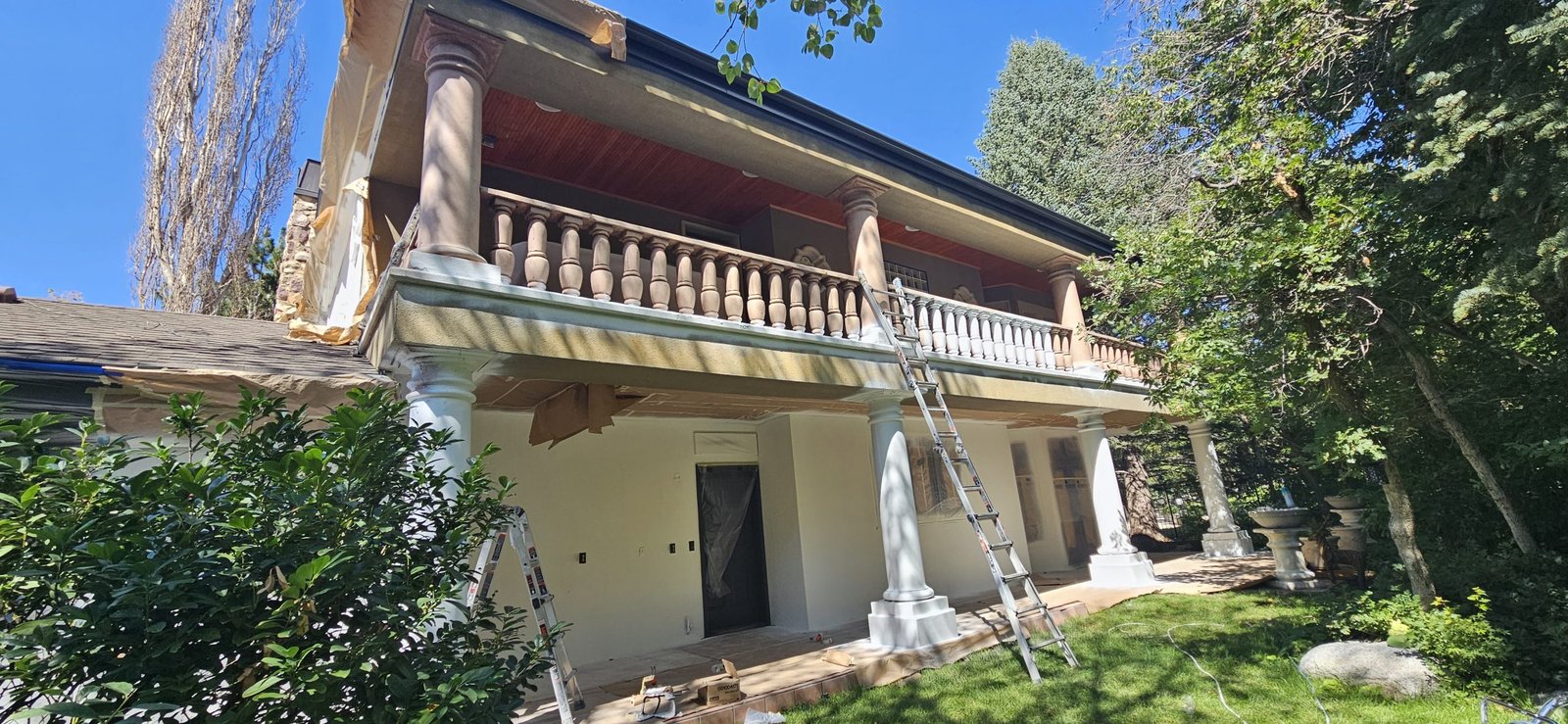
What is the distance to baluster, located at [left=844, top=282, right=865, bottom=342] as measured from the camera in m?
6.66

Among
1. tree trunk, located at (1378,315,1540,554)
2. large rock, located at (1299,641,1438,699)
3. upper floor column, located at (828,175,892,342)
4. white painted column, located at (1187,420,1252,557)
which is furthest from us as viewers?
white painted column, located at (1187,420,1252,557)

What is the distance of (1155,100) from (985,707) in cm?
717

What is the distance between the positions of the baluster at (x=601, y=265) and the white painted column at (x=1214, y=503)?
35.7ft

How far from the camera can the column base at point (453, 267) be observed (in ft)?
13.3

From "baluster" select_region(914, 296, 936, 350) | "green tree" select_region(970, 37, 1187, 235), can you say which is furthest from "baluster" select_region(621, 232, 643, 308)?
"green tree" select_region(970, 37, 1187, 235)

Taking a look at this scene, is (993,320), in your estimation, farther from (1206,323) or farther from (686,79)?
(686,79)

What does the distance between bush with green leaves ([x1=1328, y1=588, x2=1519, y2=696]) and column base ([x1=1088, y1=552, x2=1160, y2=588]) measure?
4.30 meters

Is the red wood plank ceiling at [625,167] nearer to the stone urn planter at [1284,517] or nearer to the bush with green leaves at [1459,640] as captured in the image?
the bush with green leaves at [1459,640]

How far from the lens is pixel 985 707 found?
5.21 m

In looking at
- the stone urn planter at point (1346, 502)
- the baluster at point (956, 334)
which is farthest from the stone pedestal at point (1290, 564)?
the baluster at point (956, 334)

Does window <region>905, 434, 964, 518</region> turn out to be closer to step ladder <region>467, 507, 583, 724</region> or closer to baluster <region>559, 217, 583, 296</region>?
step ladder <region>467, 507, 583, 724</region>

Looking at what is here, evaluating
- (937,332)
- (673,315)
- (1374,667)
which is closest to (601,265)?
(673,315)

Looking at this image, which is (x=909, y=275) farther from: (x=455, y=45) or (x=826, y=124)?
(x=455, y=45)

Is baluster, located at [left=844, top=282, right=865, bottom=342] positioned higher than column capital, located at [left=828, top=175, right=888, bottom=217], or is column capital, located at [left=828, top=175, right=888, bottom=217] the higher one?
column capital, located at [left=828, top=175, right=888, bottom=217]
